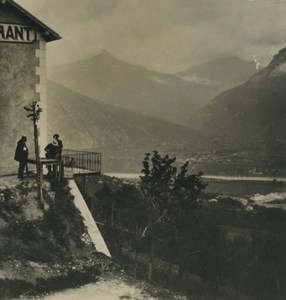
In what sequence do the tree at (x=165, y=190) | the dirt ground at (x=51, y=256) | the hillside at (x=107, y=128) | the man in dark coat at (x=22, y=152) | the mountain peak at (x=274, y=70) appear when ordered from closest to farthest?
the dirt ground at (x=51, y=256)
the man in dark coat at (x=22, y=152)
the tree at (x=165, y=190)
the mountain peak at (x=274, y=70)
the hillside at (x=107, y=128)

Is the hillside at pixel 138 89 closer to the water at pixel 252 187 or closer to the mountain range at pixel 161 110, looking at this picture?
the mountain range at pixel 161 110

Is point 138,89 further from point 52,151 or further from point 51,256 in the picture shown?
point 51,256

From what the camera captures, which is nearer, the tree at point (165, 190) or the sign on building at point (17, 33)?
the sign on building at point (17, 33)

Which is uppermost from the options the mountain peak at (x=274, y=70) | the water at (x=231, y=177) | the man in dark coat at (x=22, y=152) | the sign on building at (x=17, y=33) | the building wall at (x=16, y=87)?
the mountain peak at (x=274, y=70)

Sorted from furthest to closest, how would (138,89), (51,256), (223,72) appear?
(138,89)
(223,72)
(51,256)

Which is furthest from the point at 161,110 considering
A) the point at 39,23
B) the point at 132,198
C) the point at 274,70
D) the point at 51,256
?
the point at 51,256

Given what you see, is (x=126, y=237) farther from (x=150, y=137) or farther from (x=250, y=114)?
(x=250, y=114)

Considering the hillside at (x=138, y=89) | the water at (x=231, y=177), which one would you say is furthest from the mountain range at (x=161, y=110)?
the water at (x=231, y=177)
